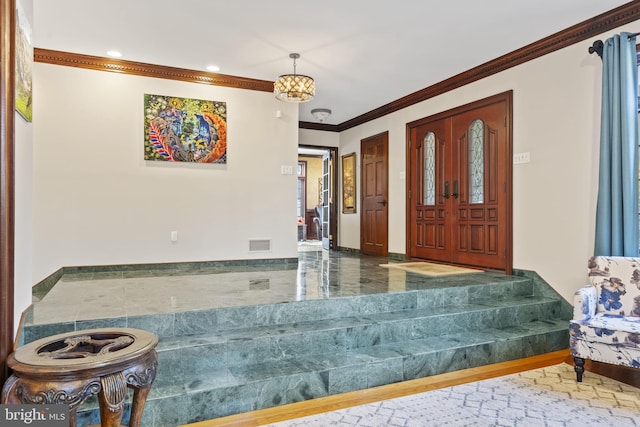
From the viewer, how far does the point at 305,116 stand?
7.11 meters

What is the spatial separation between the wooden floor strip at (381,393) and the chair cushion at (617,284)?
58 cm

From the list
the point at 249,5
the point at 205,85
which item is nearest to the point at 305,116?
the point at 205,85

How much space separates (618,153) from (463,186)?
1.98 metres

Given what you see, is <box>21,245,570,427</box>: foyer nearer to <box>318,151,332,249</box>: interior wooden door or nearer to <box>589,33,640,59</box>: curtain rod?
<box>589,33,640,59</box>: curtain rod

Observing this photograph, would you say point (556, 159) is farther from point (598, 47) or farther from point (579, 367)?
point (579, 367)

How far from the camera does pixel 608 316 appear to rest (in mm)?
3027

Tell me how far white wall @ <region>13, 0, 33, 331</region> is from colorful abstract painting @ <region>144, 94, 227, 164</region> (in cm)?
282

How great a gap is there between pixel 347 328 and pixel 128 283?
229 cm

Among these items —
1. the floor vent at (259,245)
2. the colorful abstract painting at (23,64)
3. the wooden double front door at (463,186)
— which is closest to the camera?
the colorful abstract painting at (23,64)

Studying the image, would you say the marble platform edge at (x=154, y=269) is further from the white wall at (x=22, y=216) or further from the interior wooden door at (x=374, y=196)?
the white wall at (x=22, y=216)

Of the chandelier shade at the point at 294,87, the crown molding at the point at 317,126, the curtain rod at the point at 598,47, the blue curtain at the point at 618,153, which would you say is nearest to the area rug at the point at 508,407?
the blue curtain at the point at 618,153

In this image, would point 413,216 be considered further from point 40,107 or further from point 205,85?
point 40,107

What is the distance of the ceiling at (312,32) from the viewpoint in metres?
3.41

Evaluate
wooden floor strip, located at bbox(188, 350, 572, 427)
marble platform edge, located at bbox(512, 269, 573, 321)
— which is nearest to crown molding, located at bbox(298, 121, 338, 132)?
marble platform edge, located at bbox(512, 269, 573, 321)
